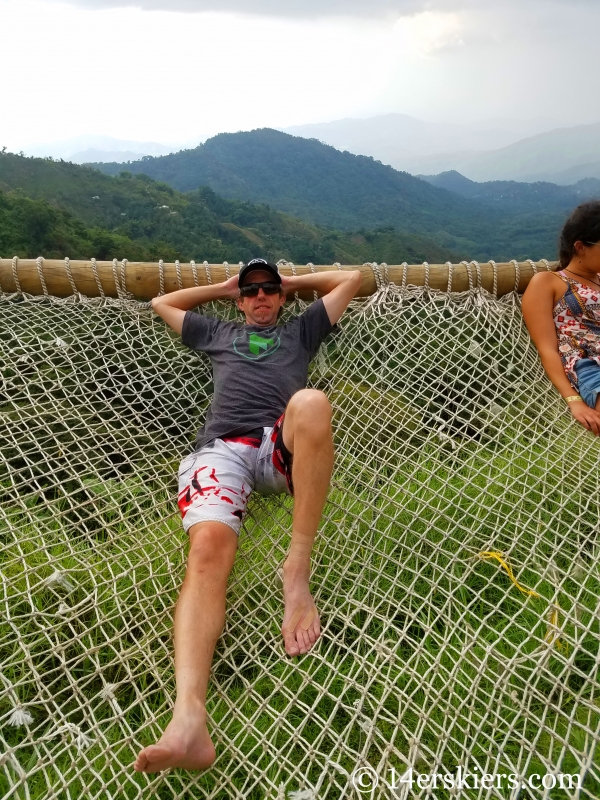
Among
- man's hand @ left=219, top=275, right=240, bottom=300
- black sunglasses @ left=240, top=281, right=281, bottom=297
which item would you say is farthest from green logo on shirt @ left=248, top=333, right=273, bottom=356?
man's hand @ left=219, top=275, right=240, bottom=300

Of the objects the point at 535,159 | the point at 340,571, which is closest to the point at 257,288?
the point at 340,571

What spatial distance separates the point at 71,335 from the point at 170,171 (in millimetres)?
40101

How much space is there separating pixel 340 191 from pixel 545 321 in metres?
44.5

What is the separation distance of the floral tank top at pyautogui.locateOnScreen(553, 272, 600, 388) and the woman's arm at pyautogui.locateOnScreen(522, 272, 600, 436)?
0.03m

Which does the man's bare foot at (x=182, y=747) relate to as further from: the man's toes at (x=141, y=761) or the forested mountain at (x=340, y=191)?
→ the forested mountain at (x=340, y=191)

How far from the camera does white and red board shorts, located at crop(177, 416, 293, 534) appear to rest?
4.73 feet

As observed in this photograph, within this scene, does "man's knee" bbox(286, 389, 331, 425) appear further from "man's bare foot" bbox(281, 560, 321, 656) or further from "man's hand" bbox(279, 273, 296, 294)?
"man's hand" bbox(279, 273, 296, 294)

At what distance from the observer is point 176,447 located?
191 cm

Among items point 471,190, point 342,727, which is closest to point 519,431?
point 342,727

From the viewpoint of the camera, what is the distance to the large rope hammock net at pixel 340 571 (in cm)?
112

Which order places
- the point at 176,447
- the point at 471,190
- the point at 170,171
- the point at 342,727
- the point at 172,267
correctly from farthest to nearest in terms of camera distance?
1. the point at 471,190
2. the point at 170,171
3. the point at 172,267
4. the point at 176,447
5. the point at 342,727

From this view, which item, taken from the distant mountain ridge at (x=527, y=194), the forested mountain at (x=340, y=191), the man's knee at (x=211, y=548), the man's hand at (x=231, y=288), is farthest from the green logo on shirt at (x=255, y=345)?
the distant mountain ridge at (x=527, y=194)

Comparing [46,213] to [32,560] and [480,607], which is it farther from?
[480,607]

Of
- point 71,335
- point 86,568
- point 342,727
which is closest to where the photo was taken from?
point 342,727
